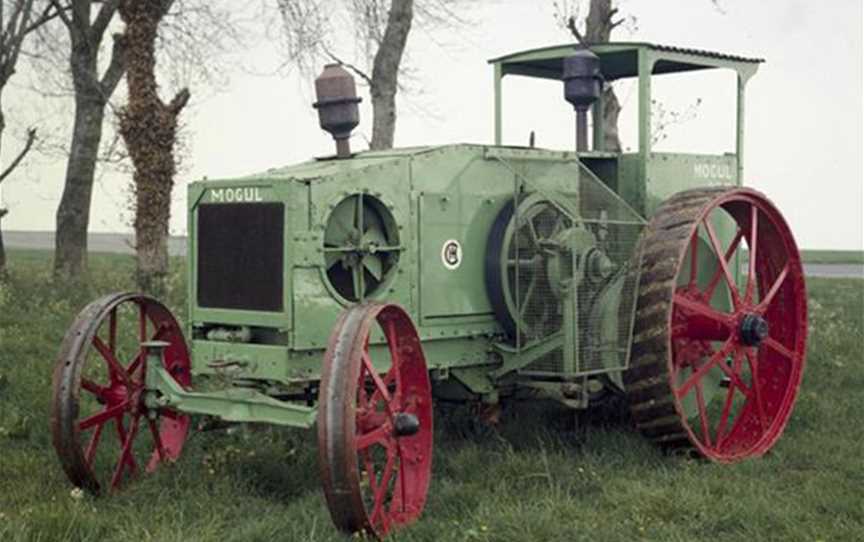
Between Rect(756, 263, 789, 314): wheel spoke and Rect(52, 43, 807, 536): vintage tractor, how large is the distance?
0.09 feet

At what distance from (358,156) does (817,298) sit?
12526 mm

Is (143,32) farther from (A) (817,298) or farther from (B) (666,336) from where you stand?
(A) (817,298)

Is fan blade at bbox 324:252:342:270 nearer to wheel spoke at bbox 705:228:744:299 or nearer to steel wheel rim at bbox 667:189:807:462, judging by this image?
steel wheel rim at bbox 667:189:807:462

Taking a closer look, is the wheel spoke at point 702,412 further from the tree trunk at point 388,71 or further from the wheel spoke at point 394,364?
the tree trunk at point 388,71

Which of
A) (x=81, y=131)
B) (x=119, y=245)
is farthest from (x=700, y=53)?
(x=119, y=245)

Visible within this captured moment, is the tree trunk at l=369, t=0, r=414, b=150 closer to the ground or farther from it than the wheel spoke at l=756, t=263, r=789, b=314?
farther from it

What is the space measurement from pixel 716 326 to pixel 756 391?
0.71 metres

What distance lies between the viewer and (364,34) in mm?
14453

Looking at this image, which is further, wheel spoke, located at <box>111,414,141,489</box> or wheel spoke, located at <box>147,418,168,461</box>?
wheel spoke, located at <box>147,418,168,461</box>

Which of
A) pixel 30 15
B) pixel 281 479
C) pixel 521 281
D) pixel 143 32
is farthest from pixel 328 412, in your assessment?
pixel 30 15

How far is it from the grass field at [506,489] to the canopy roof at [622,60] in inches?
96.4

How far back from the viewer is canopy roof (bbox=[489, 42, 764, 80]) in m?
7.63

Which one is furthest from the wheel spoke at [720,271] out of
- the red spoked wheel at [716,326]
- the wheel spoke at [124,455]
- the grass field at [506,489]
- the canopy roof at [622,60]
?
the wheel spoke at [124,455]

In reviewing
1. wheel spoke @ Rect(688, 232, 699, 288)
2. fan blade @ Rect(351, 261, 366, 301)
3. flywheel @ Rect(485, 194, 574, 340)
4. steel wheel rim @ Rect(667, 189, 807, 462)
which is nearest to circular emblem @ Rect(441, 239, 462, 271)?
flywheel @ Rect(485, 194, 574, 340)
